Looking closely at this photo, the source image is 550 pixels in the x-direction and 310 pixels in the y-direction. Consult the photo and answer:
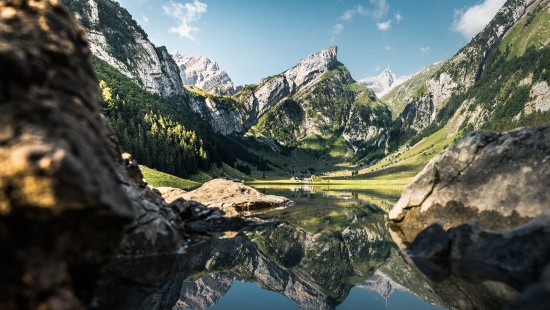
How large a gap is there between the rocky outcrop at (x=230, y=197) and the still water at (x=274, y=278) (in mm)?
16594

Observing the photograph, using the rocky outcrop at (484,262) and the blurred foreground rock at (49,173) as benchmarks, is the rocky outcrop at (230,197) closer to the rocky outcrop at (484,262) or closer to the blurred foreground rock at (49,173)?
the rocky outcrop at (484,262)

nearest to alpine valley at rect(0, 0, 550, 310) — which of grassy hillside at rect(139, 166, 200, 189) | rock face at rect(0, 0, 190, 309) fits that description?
rock face at rect(0, 0, 190, 309)

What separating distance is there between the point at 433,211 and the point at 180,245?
2117cm

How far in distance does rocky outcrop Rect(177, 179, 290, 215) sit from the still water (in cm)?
1659

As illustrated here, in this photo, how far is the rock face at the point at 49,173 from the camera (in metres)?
7.30

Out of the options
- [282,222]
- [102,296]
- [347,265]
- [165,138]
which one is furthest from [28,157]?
[165,138]

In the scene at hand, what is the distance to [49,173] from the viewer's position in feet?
24.0

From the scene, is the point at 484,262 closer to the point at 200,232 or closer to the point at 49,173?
the point at 49,173

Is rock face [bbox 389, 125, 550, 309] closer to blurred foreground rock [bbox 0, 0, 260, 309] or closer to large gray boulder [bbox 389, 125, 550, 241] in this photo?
large gray boulder [bbox 389, 125, 550, 241]

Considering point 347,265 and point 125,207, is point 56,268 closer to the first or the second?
point 125,207

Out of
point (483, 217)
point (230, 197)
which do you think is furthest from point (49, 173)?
point (230, 197)

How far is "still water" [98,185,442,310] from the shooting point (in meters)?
15.0

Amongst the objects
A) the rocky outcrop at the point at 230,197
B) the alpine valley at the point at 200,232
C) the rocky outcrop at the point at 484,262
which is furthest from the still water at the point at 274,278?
the rocky outcrop at the point at 230,197

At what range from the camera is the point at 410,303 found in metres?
15.3
